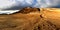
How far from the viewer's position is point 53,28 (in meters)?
0.93

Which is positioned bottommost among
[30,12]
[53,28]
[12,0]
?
[53,28]

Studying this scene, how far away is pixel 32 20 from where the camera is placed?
1.05m

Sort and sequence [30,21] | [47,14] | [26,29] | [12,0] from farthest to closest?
[12,0] < [47,14] < [30,21] < [26,29]

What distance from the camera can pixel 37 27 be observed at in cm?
94

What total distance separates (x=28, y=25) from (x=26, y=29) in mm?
68

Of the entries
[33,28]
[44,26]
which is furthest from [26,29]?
[44,26]

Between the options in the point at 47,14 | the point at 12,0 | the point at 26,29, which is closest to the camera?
the point at 26,29

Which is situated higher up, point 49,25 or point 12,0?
point 12,0

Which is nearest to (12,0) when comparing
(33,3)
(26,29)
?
(33,3)

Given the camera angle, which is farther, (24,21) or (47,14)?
(47,14)

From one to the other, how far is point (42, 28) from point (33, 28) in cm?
8

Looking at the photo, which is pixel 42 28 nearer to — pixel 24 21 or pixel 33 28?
pixel 33 28

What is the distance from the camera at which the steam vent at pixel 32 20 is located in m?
0.95

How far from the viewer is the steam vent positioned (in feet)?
3.12
